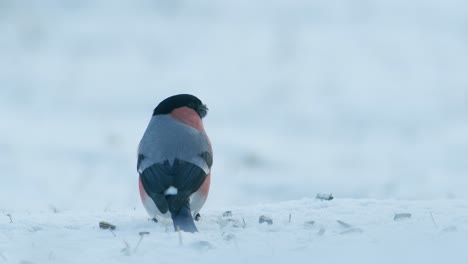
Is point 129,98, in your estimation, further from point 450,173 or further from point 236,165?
point 236,165

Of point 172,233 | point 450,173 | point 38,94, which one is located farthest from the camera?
point 38,94

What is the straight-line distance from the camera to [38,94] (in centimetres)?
2388

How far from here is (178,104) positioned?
8031 millimetres

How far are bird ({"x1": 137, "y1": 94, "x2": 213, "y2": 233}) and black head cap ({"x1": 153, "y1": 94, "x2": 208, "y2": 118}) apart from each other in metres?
0.25

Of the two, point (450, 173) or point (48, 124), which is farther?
point (48, 124)

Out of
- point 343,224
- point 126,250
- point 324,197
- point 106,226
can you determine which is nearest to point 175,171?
point 106,226

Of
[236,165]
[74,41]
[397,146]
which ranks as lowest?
[236,165]

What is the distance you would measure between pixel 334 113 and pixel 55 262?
16.6 m

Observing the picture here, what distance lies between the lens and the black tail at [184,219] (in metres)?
6.46

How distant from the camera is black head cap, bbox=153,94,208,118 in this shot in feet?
26.0

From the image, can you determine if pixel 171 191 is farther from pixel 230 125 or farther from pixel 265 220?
pixel 230 125

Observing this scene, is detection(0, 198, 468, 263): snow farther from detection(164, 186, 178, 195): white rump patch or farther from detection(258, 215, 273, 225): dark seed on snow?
detection(164, 186, 178, 195): white rump patch

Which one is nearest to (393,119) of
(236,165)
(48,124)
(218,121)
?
(218,121)

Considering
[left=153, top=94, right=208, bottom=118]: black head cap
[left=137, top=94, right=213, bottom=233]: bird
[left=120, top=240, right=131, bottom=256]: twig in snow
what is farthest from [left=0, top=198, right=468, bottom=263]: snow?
[left=153, top=94, right=208, bottom=118]: black head cap
